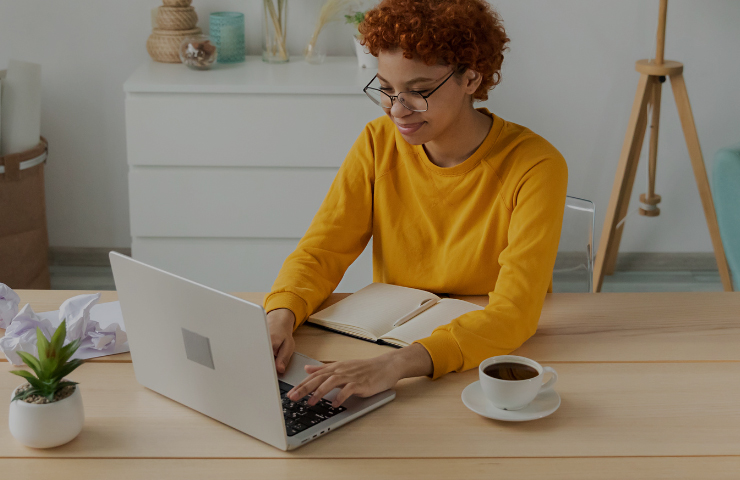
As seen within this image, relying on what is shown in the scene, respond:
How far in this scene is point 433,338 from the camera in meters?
1.22

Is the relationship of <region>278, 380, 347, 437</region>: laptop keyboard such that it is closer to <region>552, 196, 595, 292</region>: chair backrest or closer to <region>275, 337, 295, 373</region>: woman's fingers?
<region>275, 337, 295, 373</region>: woman's fingers

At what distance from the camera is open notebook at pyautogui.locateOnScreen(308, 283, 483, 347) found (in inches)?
51.9

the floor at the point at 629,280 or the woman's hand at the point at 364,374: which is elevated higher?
the woman's hand at the point at 364,374

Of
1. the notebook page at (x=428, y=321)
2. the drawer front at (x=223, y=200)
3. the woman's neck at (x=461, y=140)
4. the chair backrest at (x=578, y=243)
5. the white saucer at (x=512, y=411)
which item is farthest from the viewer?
the drawer front at (x=223, y=200)

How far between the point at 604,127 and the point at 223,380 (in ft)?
8.73

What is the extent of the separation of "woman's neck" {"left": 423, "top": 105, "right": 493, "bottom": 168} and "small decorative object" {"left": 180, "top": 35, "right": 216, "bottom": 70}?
5.10 ft

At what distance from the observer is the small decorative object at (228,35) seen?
9.89 ft

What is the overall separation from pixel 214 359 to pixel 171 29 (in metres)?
2.27

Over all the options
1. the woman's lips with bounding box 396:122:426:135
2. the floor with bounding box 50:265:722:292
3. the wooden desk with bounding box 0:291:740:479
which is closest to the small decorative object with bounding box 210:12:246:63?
the floor with bounding box 50:265:722:292

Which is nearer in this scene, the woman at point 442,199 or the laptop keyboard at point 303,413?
the laptop keyboard at point 303,413

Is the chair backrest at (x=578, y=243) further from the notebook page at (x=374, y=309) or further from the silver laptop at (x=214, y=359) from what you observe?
the silver laptop at (x=214, y=359)

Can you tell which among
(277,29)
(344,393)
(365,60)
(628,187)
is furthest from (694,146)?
(344,393)

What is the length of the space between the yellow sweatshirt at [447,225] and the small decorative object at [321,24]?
1.46 m

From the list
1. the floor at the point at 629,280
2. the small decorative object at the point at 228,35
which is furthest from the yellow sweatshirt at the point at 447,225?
the floor at the point at 629,280
